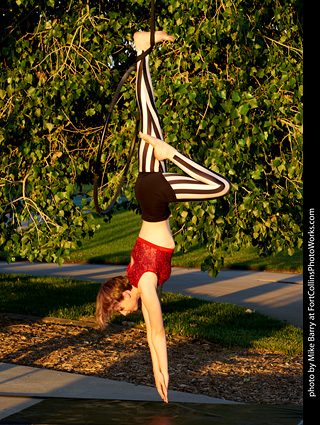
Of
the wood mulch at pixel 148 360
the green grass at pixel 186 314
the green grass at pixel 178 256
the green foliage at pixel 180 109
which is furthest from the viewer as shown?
the green grass at pixel 178 256

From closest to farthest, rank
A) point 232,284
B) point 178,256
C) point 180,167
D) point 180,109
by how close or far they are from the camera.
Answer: point 180,167 → point 180,109 → point 232,284 → point 178,256

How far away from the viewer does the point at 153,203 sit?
4379 mm

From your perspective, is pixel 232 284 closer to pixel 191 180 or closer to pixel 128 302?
pixel 128 302

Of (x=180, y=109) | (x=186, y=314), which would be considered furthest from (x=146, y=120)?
(x=186, y=314)

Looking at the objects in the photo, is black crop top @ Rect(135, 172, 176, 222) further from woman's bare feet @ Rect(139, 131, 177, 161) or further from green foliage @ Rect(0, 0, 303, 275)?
green foliage @ Rect(0, 0, 303, 275)

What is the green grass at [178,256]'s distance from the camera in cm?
1750

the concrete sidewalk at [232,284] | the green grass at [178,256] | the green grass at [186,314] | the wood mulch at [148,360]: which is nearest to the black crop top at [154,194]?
the wood mulch at [148,360]

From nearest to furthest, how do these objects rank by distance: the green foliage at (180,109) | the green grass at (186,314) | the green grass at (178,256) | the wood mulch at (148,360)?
1. the green foliage at (180,109)
2. the wood mulch at (148,360)
3. the green grass at (186,314)
4. the green grass at (178,256)

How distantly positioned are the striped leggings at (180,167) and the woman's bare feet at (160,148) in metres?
0.04

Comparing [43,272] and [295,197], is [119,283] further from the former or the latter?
[43,272]

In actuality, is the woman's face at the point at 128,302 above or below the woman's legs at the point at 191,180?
below

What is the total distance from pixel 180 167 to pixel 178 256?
15.2m

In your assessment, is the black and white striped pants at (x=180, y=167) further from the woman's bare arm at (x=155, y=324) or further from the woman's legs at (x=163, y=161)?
the woman's bare arm at (x=155, y=324)

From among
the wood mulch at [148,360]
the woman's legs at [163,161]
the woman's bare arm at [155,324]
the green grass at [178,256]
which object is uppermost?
the woman's legs at [163,161]
